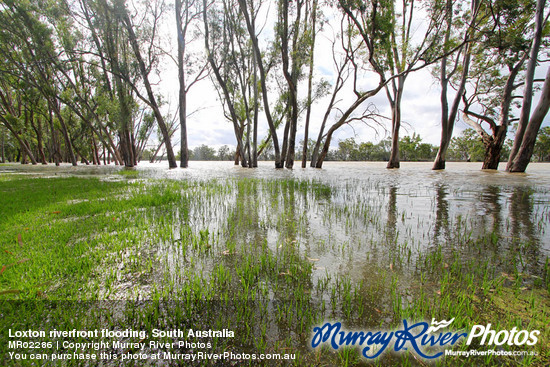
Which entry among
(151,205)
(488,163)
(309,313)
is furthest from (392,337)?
(488,163)

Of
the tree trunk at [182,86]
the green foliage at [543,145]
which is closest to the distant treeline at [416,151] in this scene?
the green foliage at [543,145]

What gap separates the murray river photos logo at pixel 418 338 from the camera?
1546 millimetres

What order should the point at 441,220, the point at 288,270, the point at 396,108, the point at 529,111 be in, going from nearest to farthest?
the point at 288,270 → the point at 441,220 → the point at 529,111 → the point at 396,108

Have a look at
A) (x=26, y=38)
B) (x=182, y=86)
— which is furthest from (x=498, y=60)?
(x=26, y=38)

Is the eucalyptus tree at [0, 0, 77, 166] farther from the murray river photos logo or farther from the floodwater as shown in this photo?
the murray river photos logo

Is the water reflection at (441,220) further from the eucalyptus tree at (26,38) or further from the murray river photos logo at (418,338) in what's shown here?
the eucalyptus tree at (26,38)

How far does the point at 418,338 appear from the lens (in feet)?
5.31

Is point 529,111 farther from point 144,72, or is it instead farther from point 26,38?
point 26,38

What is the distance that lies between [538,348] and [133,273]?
10.7 ft

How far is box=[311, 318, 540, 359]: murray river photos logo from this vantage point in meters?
1.55

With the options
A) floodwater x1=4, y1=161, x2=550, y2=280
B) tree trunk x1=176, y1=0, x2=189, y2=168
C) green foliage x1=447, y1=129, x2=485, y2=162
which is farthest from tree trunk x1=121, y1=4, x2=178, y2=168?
green foliage x1=447, y1=129, x2=485, y2=162

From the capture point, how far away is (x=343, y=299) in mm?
2025

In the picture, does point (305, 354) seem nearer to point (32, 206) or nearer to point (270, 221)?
point (270, 221)

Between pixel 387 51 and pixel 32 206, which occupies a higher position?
pixel 387 51
